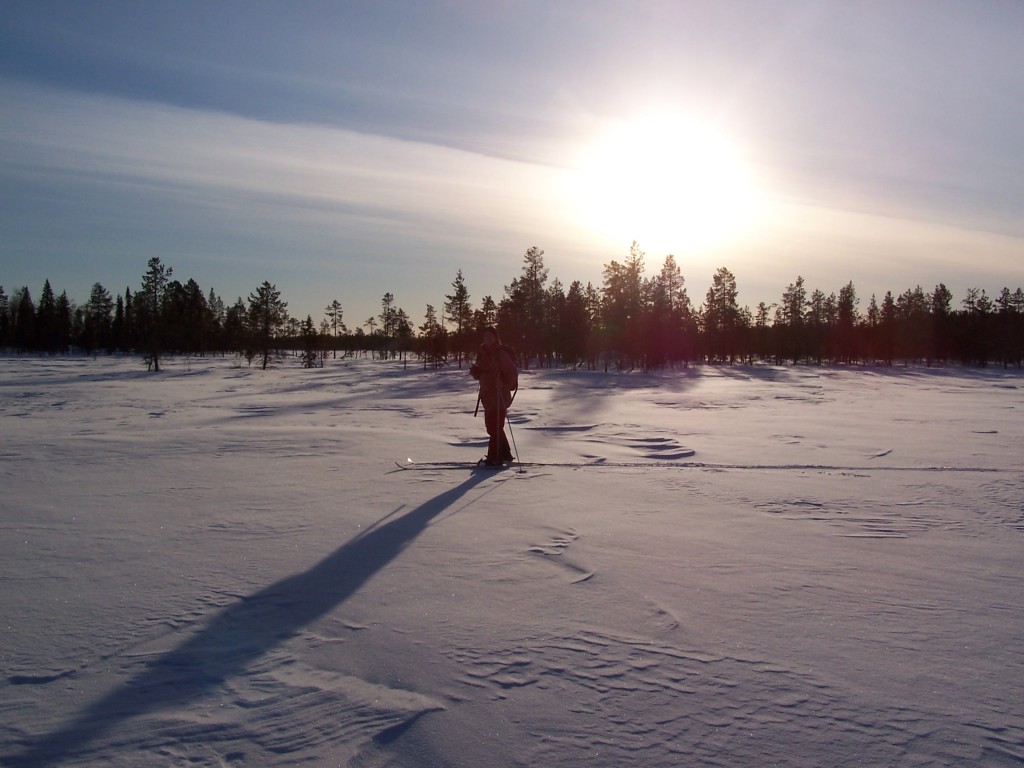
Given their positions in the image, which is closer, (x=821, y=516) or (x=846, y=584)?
(x=846, y=584)

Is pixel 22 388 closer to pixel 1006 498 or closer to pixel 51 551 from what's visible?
pixel 51 551

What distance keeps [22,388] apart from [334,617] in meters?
31.6

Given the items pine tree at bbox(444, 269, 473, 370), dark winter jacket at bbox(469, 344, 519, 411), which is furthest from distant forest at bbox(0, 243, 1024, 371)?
dark winter jacket at bbox(469, 344, 519, 411)

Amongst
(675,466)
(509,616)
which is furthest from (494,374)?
(509,616)

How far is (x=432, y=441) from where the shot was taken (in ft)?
39.7

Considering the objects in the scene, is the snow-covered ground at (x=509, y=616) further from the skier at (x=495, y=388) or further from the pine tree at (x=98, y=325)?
the pine tree at (x=98, y=325)

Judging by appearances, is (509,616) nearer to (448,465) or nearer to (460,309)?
(448,465)

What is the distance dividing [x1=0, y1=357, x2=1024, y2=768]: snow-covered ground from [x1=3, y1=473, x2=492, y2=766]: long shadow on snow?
0.02 metres

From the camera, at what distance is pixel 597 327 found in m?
66.4

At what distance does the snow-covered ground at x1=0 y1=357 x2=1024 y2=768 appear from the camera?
104 inches

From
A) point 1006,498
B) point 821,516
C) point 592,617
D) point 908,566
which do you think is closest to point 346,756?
point 592,617

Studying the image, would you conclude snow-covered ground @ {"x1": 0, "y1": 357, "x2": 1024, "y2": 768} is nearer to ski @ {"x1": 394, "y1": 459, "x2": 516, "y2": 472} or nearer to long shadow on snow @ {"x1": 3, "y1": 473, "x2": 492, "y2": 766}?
long shadow on snow @ {"x1": 3, "y1": 473, "x2": 492, "y2": 766}

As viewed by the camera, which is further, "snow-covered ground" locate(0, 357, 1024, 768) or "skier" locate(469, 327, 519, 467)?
"skier" locate(469, 327, 519, 467)

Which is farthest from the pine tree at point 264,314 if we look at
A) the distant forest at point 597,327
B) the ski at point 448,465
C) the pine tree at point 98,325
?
the ski at point 448,465
